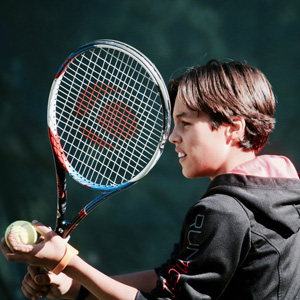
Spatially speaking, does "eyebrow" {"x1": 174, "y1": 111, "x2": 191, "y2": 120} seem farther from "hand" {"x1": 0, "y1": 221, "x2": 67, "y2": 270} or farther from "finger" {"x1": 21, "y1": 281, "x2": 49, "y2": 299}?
"finger" {"x1": 21, "y1": 281, "x2": 49, "y2": 299}

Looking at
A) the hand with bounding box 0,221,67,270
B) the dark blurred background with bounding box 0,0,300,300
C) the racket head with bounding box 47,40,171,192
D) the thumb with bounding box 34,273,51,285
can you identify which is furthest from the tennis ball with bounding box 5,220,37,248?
the dark blurred background with bounding box 0,0,300,300

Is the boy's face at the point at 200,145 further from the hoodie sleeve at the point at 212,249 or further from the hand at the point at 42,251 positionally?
the hand at the point at 42,251

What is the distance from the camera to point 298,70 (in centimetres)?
257

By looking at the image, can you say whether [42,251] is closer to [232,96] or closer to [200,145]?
[200,145]

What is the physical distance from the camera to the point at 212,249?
136cm

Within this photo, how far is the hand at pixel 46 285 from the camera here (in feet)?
5.36

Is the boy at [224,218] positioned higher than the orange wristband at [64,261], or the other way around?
the boy at [224,218]

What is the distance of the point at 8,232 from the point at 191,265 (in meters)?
0.50

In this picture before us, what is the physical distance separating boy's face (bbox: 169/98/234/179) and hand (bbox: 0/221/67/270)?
1.38 feet

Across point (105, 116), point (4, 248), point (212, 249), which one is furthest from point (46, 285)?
point (105, 116)

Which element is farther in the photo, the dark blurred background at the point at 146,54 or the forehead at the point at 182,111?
the dark blurred background at the point at 146,54

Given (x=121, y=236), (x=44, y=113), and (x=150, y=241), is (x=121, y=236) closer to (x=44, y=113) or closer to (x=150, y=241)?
(x=150, y=241)

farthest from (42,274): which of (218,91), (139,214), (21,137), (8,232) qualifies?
(21,137)

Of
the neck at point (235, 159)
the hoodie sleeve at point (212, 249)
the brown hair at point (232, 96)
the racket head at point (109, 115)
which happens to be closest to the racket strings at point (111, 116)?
the racket head at point (109, 115)
